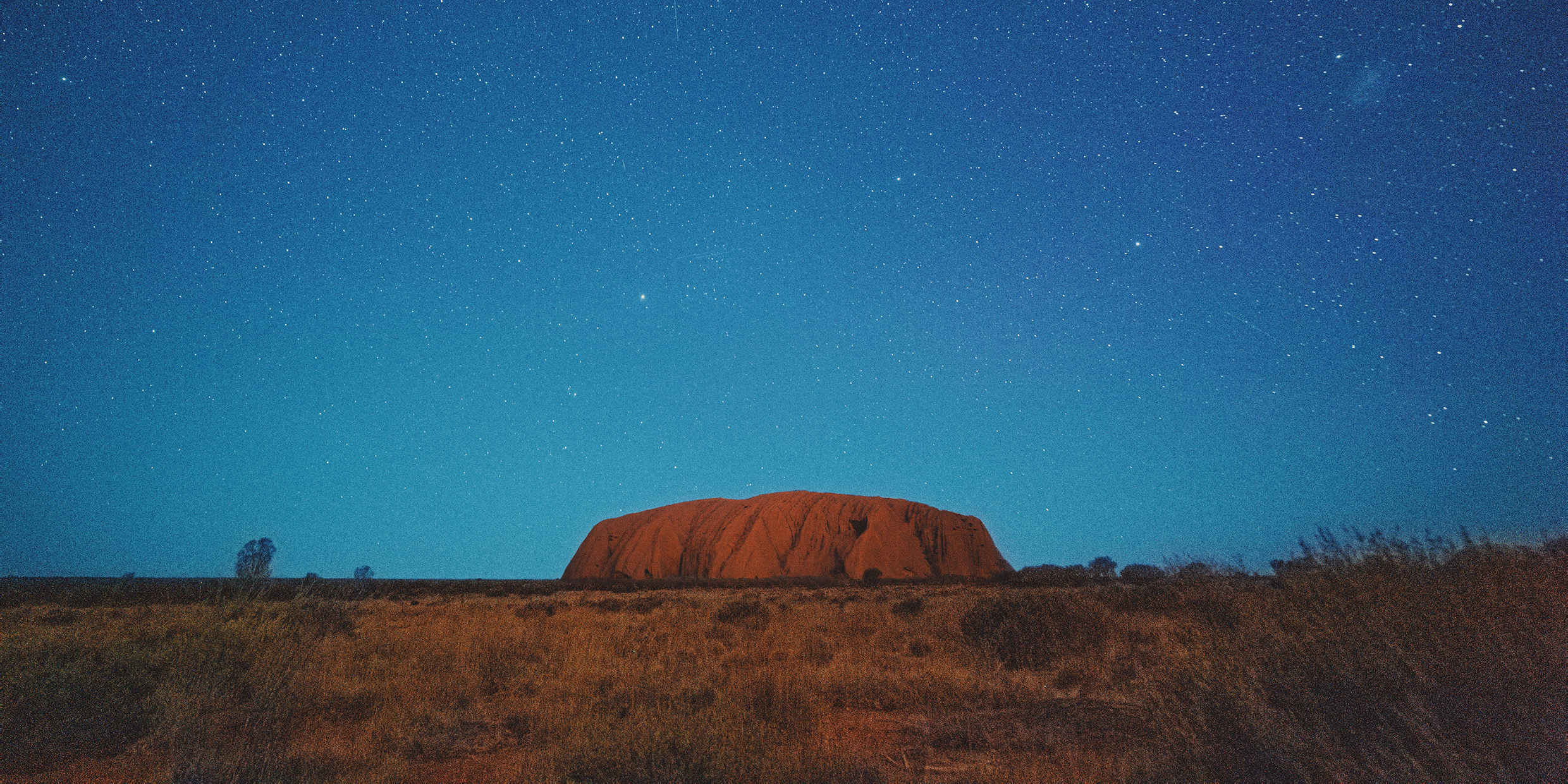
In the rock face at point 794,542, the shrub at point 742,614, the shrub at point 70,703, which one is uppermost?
the rock face at point 794,542

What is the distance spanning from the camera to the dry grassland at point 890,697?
171 inches

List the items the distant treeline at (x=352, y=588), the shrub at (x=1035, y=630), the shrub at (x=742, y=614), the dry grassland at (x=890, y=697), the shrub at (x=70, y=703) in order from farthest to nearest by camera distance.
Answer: the distant treeline at (x=352, y=588), the shrub at (x=742, y=614), the shrub at (x=1035, y=630), the shrub at (x=70, y=703), the dry grassland at (x=890, y=697)

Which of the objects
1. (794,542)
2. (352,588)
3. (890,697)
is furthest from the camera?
(794,542)

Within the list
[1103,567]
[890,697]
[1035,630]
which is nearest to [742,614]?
[1035,630]

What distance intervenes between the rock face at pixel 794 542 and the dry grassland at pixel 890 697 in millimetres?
40413

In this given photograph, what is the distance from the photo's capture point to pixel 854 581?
42500mm

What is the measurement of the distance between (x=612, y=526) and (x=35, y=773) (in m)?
60.0

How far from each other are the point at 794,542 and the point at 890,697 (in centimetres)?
4865

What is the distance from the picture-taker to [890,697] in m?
8.24

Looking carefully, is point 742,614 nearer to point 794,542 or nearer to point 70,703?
point 70,703

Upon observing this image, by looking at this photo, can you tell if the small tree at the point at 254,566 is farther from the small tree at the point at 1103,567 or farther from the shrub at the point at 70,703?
the small tree at the point at 1103,567

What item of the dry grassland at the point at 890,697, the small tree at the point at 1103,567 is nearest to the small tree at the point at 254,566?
the dry grassland at the point at 890,697

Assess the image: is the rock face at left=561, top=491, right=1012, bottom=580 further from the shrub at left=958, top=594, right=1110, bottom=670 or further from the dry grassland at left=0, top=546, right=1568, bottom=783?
the dry grassland at left=0, top=546, right=1568, bottom=783

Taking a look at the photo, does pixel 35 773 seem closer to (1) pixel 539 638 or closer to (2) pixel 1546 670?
Result: (1) pixel 539 638
